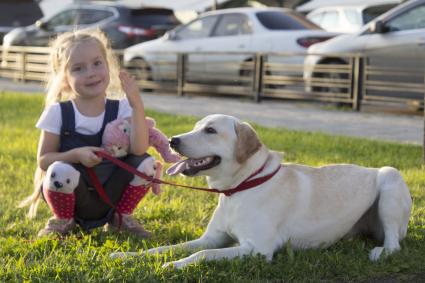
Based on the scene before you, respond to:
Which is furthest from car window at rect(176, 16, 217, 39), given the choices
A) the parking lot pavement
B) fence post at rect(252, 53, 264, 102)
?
fence post at rect(252, 53, 264, 102)

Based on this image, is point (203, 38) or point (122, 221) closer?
point (122, 221)

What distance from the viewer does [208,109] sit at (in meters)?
12.5

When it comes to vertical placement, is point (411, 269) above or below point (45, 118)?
below

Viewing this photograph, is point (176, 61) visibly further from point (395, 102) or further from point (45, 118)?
point (45, 118)

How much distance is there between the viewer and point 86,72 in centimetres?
465

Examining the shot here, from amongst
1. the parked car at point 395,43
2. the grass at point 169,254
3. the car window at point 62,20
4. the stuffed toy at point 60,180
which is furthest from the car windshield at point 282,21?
the stuffed toy at point 60,180

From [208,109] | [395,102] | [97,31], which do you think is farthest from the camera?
[208,109]

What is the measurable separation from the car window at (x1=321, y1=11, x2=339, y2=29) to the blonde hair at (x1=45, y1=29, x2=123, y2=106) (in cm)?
1322

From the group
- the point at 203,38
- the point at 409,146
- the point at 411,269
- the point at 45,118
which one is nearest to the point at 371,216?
the point at 411,269

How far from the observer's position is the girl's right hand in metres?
4.42

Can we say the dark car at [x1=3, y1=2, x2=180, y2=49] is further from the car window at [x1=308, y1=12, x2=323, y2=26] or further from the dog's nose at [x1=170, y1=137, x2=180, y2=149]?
the dog's nose at [x1=170, y1=137, x2=180, y2=149]

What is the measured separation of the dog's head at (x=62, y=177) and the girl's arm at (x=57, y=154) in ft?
0.29

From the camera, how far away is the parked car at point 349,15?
15.6 metres

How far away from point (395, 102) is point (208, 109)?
121 inches
